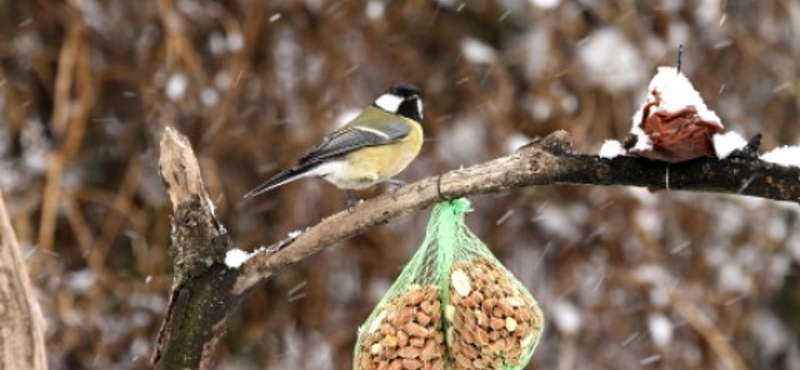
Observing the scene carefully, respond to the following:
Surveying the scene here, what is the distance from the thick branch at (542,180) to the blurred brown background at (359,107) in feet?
7.05

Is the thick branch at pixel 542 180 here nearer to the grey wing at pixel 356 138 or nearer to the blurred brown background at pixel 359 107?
the grey wing at pixel 356 138

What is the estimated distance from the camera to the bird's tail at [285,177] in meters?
2.58

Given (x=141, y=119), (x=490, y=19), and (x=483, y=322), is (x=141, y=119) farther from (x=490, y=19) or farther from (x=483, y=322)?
(x=483, y=322)

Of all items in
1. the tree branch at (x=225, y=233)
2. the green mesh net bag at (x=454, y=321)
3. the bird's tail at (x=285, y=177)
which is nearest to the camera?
the tree branch at (x=225, y=233)

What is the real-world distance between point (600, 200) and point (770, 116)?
84 centimetres

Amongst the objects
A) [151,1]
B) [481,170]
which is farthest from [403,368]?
[151,1]

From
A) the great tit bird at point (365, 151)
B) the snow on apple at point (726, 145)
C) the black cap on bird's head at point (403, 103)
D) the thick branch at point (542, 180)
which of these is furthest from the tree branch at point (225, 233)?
the black cap on bird's head at point (403, 103)

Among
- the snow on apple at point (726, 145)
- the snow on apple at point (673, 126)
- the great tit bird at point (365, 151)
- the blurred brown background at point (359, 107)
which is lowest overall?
the snow on apple at point (726, 145)

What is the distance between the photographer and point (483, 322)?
2.46 m

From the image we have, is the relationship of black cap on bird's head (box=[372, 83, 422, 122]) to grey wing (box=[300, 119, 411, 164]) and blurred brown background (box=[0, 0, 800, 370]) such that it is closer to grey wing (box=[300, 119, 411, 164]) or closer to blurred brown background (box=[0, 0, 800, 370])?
grey wing (box=[300, 119, 411, 164])

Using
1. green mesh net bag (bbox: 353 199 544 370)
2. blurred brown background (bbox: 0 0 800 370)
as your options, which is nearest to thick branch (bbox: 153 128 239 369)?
green mesh net bag (bbox: 353 199 544 370)

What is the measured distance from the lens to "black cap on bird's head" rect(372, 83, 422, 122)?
3.22 meters

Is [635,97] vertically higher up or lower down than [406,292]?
higher up

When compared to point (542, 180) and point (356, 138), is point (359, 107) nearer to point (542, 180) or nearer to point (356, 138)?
point (356, 138)
